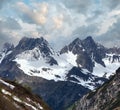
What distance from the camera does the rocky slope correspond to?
10019 centimetres

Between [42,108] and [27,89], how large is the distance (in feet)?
37.6

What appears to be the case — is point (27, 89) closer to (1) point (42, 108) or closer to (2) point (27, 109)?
(1) point (42, 108)

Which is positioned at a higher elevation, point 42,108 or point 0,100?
point 42,108

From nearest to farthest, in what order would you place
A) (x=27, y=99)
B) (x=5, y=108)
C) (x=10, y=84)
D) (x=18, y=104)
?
(x=5, y=108), (x=18, y=104), (x=27, y=99), (x=10, y=84)

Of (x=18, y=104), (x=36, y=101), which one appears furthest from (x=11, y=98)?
(x=36, y=101)

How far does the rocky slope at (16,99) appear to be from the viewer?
329ft

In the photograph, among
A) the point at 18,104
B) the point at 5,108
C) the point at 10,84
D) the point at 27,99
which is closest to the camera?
the point at 5,108

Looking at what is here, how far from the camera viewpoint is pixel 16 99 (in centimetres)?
11744

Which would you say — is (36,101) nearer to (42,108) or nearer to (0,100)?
(42,108)

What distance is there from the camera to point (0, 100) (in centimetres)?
9706

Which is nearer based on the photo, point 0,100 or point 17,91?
point 0,100

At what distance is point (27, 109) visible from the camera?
364 feet

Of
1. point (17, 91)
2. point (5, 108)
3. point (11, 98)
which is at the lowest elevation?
point (5, 108)

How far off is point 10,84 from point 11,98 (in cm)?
2419
